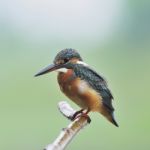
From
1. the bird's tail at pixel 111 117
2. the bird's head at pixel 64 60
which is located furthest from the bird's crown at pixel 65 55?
the bird's tail at pixel 111 117

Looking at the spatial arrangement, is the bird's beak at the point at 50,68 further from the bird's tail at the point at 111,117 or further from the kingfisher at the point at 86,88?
the bird's tail at the point at 111,117

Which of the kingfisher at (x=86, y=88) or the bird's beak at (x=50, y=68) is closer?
the bird's beak at (x=50, y=68)

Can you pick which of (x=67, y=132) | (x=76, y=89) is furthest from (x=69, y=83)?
(x=67, y=132)

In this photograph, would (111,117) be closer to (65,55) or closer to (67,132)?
(65,55)
